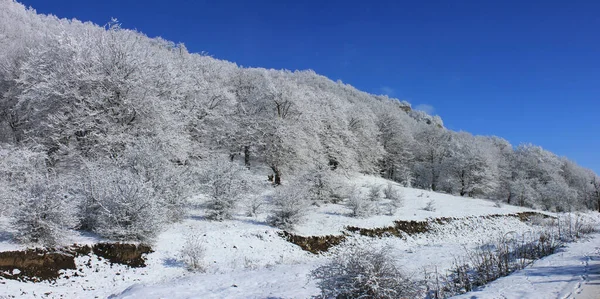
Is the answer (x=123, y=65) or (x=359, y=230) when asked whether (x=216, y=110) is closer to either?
(x=123, y=65)

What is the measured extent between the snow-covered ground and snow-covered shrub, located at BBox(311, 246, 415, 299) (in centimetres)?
50

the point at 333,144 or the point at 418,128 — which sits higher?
the point at 418,128

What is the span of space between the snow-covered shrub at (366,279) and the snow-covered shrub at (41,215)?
28.0 feet

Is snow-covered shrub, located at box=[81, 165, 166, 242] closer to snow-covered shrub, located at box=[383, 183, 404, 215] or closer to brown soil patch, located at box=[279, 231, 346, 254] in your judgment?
brown soil patch, located at box=[279, 231, 346, 254]

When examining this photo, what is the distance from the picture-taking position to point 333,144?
33.8m

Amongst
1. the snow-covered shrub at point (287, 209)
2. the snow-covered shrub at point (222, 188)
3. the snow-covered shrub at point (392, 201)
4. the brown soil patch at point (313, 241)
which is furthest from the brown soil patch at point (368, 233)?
the snow-covered shrub at point (222, 188)

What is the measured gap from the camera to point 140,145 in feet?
48.5

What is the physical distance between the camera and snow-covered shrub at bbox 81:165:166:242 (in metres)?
10.6

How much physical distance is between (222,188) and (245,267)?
5.44 meters

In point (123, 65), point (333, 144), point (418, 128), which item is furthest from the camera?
point (418, 128)

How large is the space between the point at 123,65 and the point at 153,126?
4.10 meters

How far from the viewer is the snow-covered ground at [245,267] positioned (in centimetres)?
737

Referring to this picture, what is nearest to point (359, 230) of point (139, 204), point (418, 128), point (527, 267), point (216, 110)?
point (527, 267)

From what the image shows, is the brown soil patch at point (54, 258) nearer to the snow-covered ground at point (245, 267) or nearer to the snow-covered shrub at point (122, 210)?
the snow-covered ground at point (245, 267)
